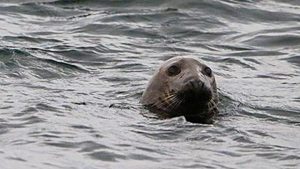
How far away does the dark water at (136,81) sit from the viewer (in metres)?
8.84

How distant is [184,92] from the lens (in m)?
10.7

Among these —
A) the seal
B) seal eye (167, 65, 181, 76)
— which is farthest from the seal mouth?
seal eye (167, 65, 181, 76)

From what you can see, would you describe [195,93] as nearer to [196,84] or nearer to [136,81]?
[196,84]

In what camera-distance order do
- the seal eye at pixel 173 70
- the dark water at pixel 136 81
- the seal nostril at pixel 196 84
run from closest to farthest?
the dark water at pixel 136 81 → the seal nostril at pixel 196 84 → the seal eye at pixel 173 70

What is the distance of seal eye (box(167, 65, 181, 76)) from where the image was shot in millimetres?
11250

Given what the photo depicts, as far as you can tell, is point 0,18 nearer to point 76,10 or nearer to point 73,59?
point 76,10

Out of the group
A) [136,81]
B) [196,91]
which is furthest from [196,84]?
[136,81]

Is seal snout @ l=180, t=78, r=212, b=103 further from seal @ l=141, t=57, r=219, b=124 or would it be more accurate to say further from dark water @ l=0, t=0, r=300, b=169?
dark water @ l=0, t=0, r=300, b=169

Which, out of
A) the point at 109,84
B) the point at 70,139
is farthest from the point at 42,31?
the point at 70,139

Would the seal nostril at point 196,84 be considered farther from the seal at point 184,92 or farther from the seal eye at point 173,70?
Answer: the seal eye at point 173,70

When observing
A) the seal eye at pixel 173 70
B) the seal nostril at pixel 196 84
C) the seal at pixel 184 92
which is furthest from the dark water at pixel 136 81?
the seal eye at pixel 173 70

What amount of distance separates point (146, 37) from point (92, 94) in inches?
182

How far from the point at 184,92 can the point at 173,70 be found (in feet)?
2.12

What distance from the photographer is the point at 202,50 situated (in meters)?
15.8
